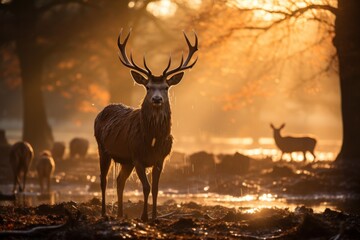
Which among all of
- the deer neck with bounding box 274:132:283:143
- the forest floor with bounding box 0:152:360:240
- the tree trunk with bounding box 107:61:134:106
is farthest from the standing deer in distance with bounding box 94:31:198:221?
the tree trunk with bounding box 107:61:134:106

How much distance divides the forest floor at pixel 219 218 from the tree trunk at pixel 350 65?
1813 mm

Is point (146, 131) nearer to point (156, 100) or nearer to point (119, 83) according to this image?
point (156, 100)

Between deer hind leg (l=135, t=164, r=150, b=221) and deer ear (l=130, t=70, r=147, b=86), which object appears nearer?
deer hind leg (l=135, t=164, r=150, b=221)

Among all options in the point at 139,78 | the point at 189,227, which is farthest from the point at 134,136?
the point at 189,227

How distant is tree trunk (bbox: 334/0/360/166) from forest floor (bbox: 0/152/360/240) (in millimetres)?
1813

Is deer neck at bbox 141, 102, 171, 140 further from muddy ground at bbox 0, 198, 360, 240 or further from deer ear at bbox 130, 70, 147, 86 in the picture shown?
muddy ground at bbox 0, 198, 360, 240

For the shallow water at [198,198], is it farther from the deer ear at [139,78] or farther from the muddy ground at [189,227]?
the deer ear at [139,78]

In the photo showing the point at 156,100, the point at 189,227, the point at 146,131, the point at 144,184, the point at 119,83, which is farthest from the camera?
the point at 119,83

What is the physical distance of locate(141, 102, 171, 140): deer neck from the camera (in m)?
12.3

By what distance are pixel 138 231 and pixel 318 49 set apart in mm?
18079

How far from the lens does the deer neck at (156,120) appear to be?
12344 mm

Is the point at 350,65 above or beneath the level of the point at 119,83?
beneath

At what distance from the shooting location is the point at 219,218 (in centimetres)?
1286

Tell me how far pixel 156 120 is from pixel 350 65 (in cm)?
1310
